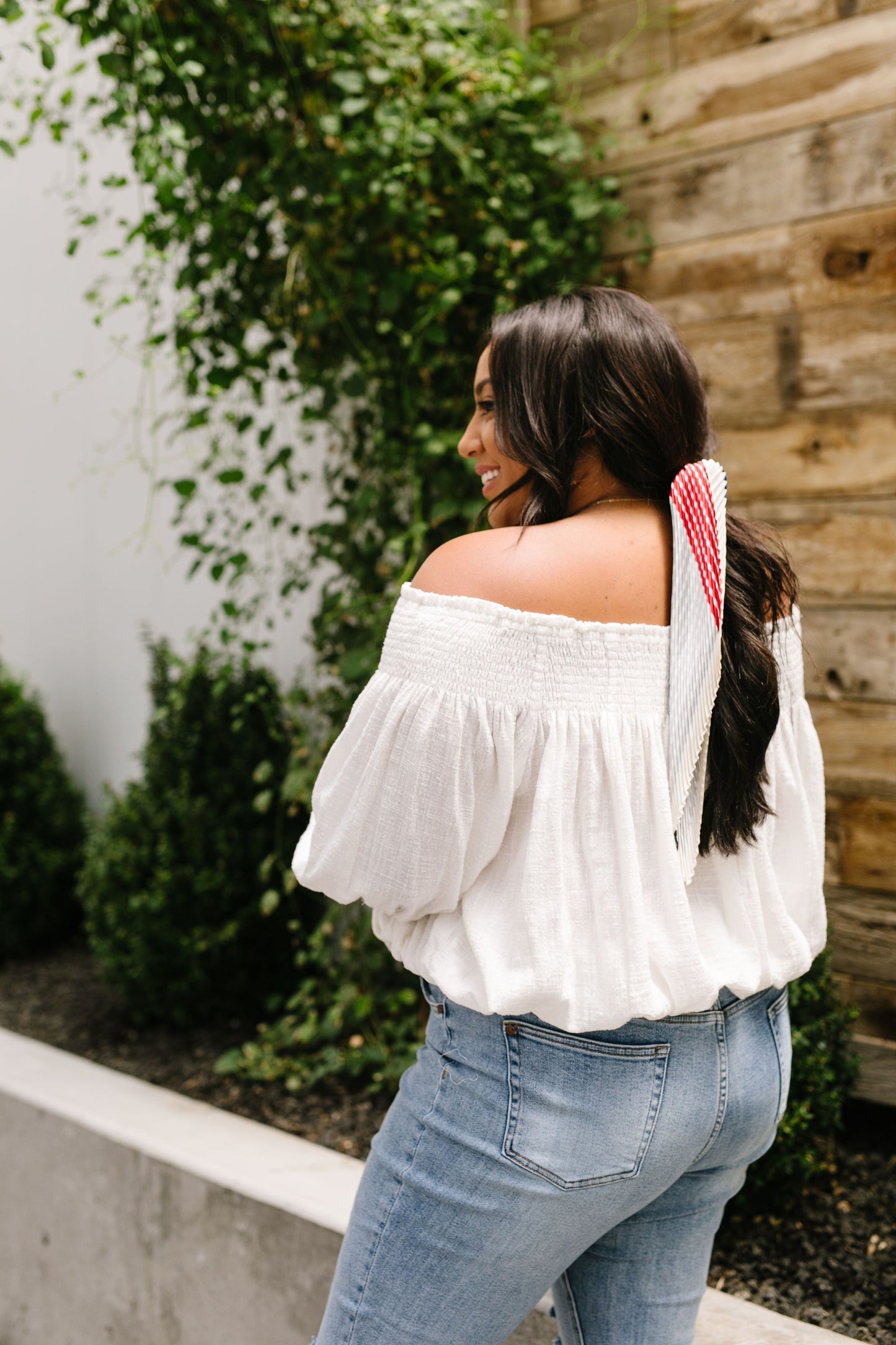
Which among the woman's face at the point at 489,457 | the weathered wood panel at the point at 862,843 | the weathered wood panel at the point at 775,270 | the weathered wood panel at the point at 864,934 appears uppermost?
the weathered wood panel at the point at 775,270

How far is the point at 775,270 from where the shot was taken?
7.29 feet

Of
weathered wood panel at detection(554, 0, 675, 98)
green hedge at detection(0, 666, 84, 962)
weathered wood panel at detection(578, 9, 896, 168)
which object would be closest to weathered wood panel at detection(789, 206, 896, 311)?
weathered wood panel at detection(578, 9, 896, 168)

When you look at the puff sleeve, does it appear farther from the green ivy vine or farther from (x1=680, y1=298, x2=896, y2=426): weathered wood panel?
(x1=680, y1=298, x2=896, y2=426): weathered wood panel

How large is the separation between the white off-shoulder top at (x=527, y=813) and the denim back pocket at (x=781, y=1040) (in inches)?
4.9

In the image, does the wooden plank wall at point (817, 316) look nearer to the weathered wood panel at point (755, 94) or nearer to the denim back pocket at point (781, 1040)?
the weathered wood panel at point (755, 94)

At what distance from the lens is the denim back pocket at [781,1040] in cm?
116

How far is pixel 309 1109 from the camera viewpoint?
2.51 m

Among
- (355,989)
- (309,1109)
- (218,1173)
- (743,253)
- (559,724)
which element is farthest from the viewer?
(355,989)

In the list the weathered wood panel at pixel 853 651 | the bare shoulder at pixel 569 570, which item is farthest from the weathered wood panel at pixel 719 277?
the bare shoulder at pixel 569 570

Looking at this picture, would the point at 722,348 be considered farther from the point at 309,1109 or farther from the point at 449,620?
the point at 309,1109

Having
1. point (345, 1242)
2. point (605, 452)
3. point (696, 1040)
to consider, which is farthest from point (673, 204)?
point (345, 1242)

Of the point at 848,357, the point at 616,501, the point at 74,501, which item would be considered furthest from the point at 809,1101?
the point at 74,501

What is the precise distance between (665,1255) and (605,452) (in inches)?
33.9

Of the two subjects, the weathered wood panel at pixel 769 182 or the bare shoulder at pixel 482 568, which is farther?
the weathered wood panel at pixel 769 182
